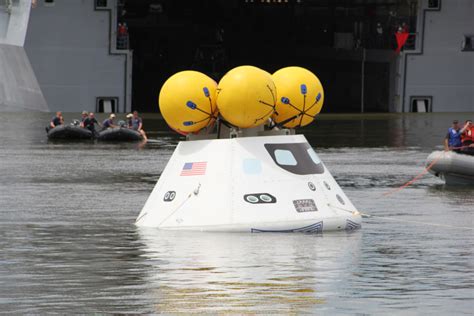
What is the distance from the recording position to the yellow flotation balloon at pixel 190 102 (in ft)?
84.9

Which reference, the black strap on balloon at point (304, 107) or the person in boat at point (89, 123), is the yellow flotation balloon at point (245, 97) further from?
the person in boat at point (89, 123)

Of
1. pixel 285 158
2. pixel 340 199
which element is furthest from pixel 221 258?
pixel 340 199

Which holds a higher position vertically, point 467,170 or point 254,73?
point 254,73

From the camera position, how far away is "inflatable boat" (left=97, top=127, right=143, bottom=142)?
59406 millimetres

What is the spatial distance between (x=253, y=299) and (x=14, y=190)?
18683 millimetres

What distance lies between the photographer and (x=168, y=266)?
22.7 meters

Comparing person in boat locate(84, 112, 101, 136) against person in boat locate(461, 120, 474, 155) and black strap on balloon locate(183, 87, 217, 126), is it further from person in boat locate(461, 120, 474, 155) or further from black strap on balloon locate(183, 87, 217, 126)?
black strap on balloon locate(183, 87, 217, 126)

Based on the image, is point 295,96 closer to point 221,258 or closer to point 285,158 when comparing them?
point 285,158

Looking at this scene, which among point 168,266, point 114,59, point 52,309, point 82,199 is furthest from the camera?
point 114,59

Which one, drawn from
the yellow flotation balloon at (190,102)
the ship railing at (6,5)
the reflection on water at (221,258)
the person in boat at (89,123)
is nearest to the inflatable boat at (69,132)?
the person in boat at (89,123)

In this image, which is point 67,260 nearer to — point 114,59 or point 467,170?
point 467,170

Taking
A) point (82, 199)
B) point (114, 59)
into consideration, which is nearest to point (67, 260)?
point (82, 199)

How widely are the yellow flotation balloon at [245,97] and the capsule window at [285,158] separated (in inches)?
30.8

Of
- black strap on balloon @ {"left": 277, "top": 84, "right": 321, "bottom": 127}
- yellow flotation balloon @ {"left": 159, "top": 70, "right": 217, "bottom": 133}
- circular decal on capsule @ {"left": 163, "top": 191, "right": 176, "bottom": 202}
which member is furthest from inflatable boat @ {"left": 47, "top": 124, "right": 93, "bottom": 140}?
circular decal on capsule @ {"left": 163, "top": 191, "right": 176, "bottom": 202}
